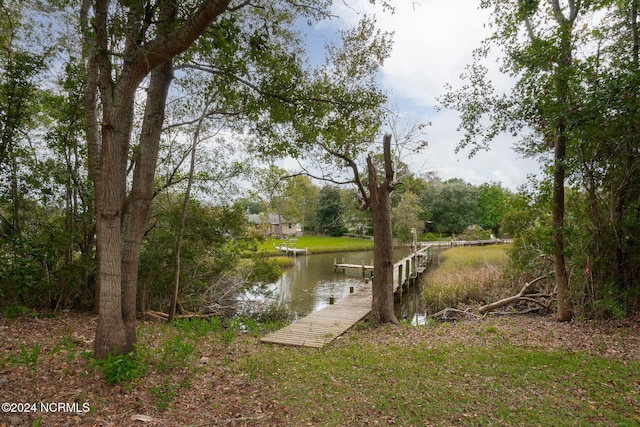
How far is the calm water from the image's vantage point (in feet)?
46.1

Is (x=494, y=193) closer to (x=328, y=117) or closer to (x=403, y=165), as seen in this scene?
(x=403, y=165)

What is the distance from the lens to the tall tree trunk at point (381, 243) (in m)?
8.72

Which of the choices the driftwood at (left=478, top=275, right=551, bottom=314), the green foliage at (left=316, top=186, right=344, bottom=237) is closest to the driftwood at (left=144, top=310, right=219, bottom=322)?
the driftwood at (left=478, top=275, right=551, bottom=314)

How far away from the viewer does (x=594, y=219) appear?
7238 millimetres

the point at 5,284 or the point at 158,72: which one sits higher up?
the point at 158,72

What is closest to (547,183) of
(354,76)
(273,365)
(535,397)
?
(354,76)

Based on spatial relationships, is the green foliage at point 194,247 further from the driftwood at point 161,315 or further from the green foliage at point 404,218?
the green foliage at point 404,218

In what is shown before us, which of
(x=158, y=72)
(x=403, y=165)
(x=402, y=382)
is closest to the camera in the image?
(x=402, y=382)

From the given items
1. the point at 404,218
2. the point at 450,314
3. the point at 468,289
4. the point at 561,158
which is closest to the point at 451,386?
the point at 561,158

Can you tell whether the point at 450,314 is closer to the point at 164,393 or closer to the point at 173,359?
the point at 173,359

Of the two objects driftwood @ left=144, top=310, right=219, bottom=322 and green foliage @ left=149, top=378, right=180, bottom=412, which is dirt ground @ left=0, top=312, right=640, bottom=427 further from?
driftwood @ left=144, top=310, right=219, bottom=322

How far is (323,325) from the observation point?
28.0 ft

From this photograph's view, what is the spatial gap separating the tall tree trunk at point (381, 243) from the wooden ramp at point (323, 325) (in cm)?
88

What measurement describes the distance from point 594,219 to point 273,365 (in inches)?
269
